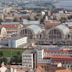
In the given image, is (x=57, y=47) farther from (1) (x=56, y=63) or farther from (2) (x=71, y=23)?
(2) (x=71, y=23)

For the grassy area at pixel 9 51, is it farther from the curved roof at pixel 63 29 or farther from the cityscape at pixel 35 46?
the curved roof at pixel 63 29

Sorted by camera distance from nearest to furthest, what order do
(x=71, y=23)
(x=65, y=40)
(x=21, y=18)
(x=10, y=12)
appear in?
(x=65, y=40) < (x=71, y=23) < (x=21, y=18) < (x=10, y=12)

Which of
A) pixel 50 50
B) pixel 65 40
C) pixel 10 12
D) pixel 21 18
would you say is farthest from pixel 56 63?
pixel 10 12

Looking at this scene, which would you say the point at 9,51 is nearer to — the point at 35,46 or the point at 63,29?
the point at 35,46

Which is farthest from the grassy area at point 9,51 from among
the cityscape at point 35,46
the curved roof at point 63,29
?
the curved roof at point 63,29

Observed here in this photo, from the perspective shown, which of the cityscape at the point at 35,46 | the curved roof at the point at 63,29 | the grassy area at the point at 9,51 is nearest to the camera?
the cityscape at the point at 35,46

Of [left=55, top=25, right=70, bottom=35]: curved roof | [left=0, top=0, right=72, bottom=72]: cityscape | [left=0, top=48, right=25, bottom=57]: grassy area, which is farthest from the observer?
[left=55, top=25, right=70, bottom=35]: curved roof

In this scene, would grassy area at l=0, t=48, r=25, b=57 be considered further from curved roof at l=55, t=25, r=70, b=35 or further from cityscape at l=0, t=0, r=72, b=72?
curved roof at l=55, t=25, r=70, b=35

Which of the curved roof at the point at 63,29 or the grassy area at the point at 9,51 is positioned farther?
the curved roof at the point at 63,29

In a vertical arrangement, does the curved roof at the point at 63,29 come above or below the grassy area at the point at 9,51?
below

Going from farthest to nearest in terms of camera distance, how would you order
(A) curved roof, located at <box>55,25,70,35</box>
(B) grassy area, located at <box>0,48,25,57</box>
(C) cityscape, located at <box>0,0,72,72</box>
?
1. (A) curved roof, located at <box>55,25,70,35</box>
2. (B) grassy area, located at <box>0,48,25,57</box>
3. (C) cityscape, located at <box>0,0,72,72</box>

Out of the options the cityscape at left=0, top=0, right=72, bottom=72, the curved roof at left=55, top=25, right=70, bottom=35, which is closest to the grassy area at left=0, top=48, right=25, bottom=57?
the cityscape at left=0, top=0, right=72, bottom=72
